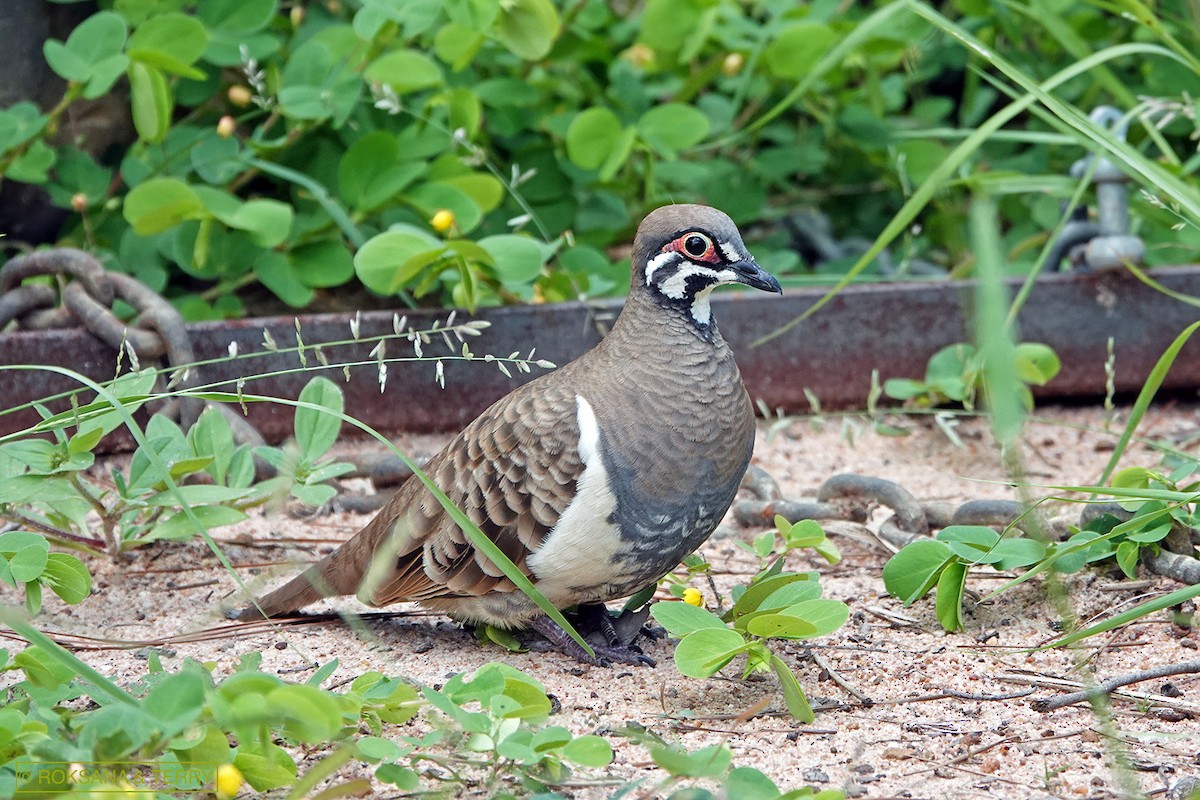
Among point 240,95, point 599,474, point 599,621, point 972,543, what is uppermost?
point 240,95

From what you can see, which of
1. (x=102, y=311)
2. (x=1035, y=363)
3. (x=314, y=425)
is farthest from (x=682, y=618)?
(x=102, y=311)

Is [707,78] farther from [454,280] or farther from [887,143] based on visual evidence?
[454,280]

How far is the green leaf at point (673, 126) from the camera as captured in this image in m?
3.69

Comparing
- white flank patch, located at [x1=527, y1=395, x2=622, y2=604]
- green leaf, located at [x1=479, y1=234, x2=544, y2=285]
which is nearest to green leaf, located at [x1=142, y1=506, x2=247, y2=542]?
white flank patch, located at [x1=527, y1=395, x2=622, y2=604]

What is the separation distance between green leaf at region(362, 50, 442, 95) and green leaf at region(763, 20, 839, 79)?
108 cm

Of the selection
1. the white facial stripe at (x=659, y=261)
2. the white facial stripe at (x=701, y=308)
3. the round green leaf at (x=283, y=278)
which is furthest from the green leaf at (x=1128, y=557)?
the round green leaf at (x=283, y=278)

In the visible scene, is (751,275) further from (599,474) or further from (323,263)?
(323,263)

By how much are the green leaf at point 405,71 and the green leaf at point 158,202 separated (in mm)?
616

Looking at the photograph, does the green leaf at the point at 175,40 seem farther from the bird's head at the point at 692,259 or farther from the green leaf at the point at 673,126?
the bird's head at the point at 692,259

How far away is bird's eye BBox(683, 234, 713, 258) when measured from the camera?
90.1 inches

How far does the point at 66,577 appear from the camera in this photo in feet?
7.06

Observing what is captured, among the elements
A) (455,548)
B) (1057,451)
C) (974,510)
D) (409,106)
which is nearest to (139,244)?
(409,106)

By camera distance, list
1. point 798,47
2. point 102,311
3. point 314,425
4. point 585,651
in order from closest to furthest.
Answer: point 585,651, point 314,425, point 102,311, point 798,47

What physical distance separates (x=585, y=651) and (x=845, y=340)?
1.53m
